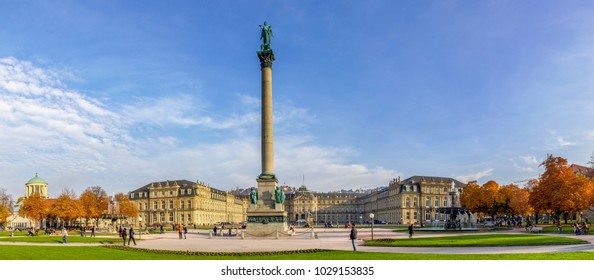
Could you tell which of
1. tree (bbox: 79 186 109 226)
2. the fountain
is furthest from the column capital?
Answer: tree (bbox: 79 186 109 226)

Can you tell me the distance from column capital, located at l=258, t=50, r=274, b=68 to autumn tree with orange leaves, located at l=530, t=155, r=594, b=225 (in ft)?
147

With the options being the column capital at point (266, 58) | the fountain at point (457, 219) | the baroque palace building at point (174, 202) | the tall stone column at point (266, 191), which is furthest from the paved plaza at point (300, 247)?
the baroque palace building at point (174, 202)

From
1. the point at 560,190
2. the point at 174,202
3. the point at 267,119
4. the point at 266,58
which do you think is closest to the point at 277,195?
the point at 267,119

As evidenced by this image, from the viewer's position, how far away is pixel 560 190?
70.4 metres

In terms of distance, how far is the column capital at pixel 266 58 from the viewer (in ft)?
208

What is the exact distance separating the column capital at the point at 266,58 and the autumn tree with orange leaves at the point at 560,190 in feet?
147

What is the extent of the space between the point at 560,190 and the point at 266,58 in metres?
46.1

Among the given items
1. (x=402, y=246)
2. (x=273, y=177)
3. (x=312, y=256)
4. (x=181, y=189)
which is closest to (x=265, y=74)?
(x=273, y=177)

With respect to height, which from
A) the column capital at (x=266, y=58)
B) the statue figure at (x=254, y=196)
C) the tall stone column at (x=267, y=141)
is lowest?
the statue figure at (x=254, y=196)

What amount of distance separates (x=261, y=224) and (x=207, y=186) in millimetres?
128419

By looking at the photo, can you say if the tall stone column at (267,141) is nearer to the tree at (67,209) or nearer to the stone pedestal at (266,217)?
the stone pedestal at (266,217)

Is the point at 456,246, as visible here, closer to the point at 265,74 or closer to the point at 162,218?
the point at 265,74

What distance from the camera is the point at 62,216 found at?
308ft

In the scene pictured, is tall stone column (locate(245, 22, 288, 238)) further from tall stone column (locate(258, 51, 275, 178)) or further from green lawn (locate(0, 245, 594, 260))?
green lawn (locate(0, 245, 594, 260))
